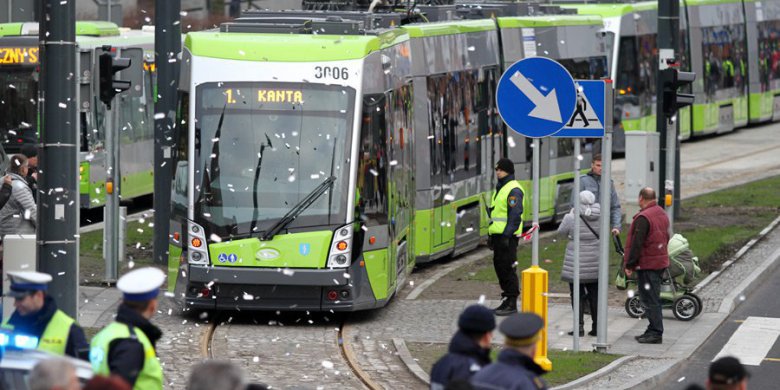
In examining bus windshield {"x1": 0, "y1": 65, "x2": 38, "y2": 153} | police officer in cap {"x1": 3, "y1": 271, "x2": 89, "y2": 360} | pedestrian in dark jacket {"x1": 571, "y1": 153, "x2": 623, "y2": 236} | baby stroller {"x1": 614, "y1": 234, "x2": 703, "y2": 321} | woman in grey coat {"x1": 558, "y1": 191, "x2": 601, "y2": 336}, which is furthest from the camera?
bus windshield {"x1": 0, "y1": 65, "x2": 38, "y2": 153}

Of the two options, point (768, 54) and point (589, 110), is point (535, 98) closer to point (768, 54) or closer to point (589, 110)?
point (589, 110)

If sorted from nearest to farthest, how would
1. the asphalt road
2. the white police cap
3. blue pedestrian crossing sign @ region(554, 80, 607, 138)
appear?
the white police cap → the asphalt road → blue pedestrian crossing sign @ region(554, 80, 607, 138)

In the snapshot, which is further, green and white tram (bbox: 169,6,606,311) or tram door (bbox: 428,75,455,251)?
tram door (bbox: 428,75,455,251)

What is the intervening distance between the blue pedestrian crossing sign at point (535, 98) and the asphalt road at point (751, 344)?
248 centimetres

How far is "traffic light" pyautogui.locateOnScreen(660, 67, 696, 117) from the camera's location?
68.3ft

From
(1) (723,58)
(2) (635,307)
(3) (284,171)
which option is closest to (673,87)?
(2) (635,307)

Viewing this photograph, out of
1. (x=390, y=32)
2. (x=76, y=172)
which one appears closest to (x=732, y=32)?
(x=390, y=32)

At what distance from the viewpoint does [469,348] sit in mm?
8312

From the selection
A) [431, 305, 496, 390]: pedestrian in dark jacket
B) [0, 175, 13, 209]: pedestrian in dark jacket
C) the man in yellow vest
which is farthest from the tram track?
[431, 305, 496, 390]: pedestrian in dark jacket

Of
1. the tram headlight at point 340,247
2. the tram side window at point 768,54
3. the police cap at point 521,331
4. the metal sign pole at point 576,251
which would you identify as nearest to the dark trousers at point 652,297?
the metal sign pole at point 576,251

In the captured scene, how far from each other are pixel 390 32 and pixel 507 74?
509 centimetres

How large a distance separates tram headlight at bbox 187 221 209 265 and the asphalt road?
190 inches

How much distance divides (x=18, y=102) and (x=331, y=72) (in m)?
10.7

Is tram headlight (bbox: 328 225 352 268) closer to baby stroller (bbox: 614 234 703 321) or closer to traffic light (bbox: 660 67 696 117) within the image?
baby stroller (bbox: 614 234 703 321)
